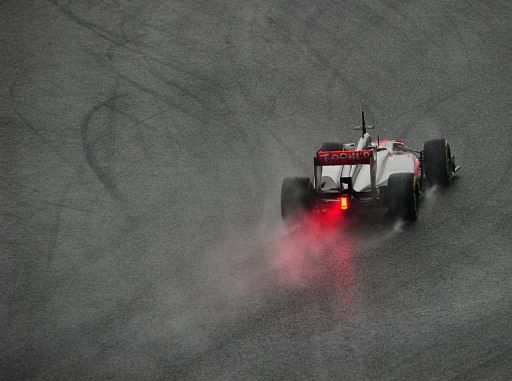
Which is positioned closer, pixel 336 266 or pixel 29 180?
pixel 336 266

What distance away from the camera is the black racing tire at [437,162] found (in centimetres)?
1723

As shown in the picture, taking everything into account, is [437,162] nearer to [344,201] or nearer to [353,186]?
[353,186]

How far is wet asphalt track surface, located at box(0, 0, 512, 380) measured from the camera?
12.1 m

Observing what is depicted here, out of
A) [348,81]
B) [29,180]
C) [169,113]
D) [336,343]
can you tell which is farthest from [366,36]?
[336,343]

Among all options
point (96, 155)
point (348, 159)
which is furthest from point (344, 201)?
point (96, 155)

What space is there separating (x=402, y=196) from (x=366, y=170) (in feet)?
3.81

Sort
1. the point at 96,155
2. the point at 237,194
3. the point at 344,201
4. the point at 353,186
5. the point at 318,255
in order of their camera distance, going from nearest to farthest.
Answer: the point at 318,255 → the point at 344,201 → the point at 353,186 → the point at 237,194 → the point at 96,155

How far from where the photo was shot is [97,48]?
80.1 ft

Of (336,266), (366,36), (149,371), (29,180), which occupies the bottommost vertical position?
(149,371)

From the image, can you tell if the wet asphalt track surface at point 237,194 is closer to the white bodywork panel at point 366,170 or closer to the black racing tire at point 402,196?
the black racing tire at point 402,196

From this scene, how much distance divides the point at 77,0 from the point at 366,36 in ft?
25.7

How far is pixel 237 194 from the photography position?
17844mm

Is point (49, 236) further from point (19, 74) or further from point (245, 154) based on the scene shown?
point (19, 74)

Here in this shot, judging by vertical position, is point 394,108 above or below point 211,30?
below
